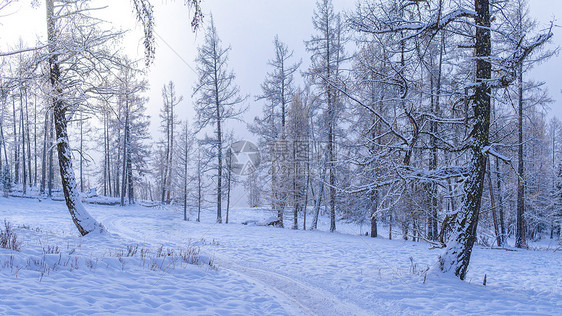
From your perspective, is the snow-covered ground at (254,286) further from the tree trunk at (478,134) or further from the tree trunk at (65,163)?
the tree trunk at (478,134)

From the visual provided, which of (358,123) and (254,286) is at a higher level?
(358,123)

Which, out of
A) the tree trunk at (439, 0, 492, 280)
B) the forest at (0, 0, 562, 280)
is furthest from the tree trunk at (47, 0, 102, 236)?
the tree trunk at (439, 0, 492, 280)

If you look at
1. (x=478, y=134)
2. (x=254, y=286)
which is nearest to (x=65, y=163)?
(x=254, y=286)

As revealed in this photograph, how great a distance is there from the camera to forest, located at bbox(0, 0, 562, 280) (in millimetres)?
5840

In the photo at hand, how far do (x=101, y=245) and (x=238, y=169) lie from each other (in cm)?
1418

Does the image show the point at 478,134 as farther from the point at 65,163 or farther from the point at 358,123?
the point at 65,163

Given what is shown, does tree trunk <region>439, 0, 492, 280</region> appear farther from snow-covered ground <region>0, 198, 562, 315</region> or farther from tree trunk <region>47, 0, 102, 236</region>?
tree trunk <region>47, 0, 102, 236</region>

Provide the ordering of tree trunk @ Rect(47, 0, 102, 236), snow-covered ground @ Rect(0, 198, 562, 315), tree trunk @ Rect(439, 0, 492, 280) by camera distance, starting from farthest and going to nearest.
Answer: tree trunk @ Rect(47, 0, 102, 236) < tree trunk @ Rect(439, 0, 492, 280) < snow-covered ground @ Rect(0, 198, 562, 315)

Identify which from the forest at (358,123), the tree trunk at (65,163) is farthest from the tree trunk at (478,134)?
the tree trunk at (65,163)

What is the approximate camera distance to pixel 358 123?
46.6ft

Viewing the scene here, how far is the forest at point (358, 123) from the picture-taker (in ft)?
19.2

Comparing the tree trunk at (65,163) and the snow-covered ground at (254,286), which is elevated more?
the tree trunk at (65,163)

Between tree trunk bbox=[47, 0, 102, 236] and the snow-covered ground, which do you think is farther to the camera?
tree trunk bbox=[47, 0, 102, 236]

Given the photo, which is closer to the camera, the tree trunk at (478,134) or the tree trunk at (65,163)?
the tree trunk at (478,134)
